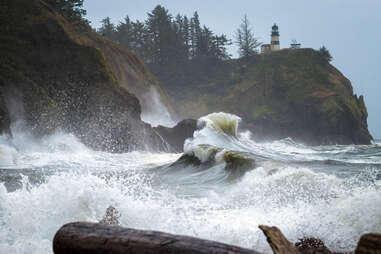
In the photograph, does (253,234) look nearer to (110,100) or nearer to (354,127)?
(110,100)

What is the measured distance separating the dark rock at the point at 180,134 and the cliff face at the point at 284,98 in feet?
85.7

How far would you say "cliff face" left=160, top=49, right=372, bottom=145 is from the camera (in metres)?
52.0

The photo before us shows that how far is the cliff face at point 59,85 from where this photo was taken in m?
21.0

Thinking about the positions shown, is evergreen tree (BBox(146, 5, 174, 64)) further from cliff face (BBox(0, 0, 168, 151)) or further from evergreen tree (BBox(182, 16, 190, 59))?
cliff face (BBox(0, 0, 168, 151))

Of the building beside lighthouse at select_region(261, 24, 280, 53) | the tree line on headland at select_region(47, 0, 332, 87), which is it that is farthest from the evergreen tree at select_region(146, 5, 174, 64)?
the building beside lighthouse at select_region(261, 24, 280, 53)

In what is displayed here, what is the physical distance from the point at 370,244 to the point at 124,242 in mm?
1502

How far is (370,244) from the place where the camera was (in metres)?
2.36

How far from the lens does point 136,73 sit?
43562 mm

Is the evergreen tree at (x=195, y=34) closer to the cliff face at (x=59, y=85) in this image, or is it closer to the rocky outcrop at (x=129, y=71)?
the rocky outcrop at (x=129, y=71)

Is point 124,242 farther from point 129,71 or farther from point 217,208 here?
point 129,71

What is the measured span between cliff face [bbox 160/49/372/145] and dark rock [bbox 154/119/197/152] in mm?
26118

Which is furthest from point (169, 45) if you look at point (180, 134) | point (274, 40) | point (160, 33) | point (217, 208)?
point (217, 208)

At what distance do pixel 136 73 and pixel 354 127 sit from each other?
2665cm

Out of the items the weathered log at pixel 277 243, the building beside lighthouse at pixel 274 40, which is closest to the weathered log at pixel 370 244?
the weathered log at pixel 277 243
